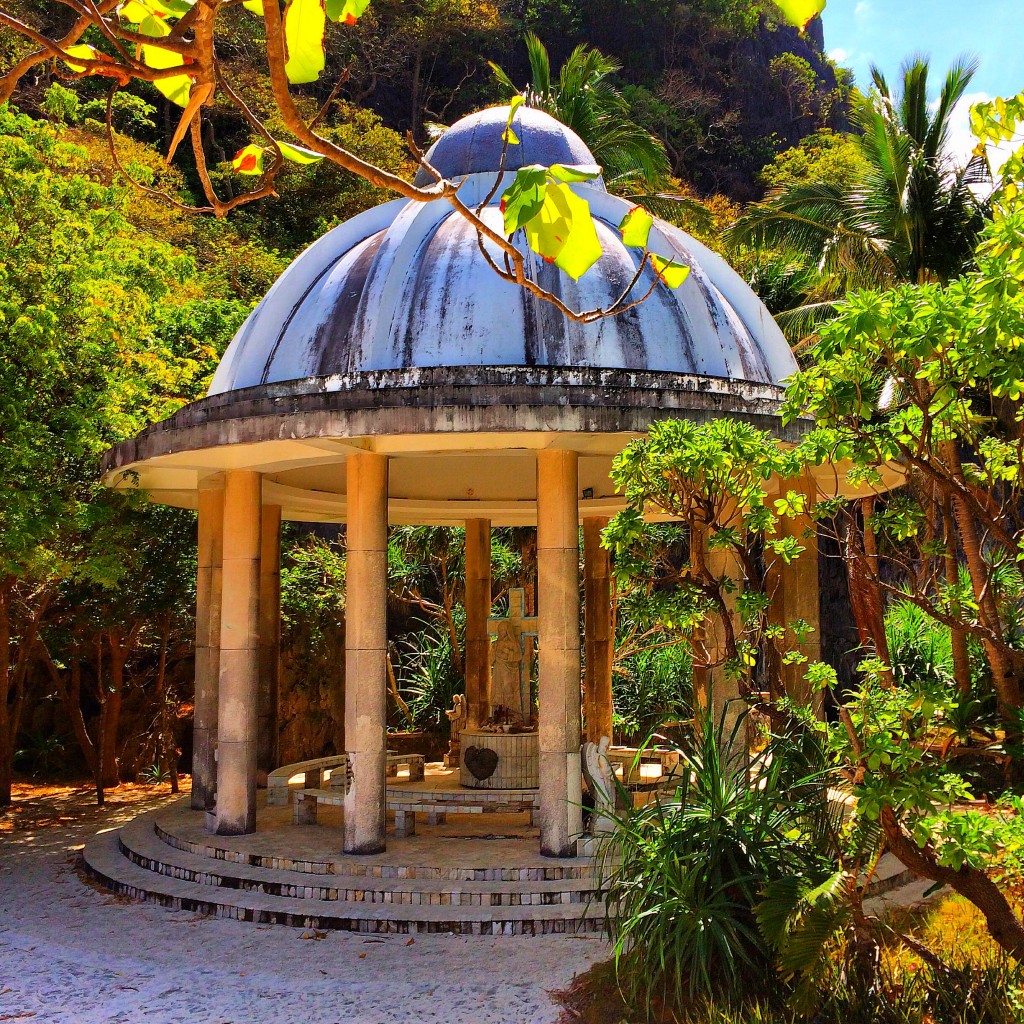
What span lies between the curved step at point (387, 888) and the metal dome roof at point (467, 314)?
580 centimetres

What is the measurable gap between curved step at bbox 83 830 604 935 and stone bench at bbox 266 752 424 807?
3267mm

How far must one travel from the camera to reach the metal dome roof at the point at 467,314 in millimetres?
13461

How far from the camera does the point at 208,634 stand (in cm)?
1666

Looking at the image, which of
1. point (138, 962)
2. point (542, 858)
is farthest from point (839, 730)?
point (138, 962)

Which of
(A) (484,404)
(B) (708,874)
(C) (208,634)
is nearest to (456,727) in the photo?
(C) (208,634)

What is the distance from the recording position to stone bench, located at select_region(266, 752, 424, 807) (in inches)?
655

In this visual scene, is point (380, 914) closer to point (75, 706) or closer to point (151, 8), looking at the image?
point (151, 8)

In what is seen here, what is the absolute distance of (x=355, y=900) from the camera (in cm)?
1173

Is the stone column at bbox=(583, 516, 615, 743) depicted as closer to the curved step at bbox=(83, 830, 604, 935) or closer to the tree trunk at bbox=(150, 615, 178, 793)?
the tree trunk at bbox=(150, 615, 178, 793)

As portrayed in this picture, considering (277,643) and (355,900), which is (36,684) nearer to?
(277,643)

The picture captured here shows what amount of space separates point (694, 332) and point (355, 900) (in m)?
8.20

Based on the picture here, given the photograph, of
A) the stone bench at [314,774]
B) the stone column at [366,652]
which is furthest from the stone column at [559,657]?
the stone bench at [314,774]

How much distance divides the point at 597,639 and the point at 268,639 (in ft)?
20.7

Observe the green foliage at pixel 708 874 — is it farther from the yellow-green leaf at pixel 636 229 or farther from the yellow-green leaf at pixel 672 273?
the yellow-green leaf at pixel 636 229
